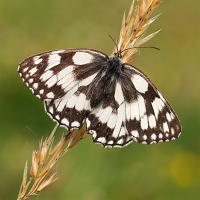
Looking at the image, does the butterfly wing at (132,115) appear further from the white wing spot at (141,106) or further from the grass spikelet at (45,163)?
the grass spikelet at (45,163)

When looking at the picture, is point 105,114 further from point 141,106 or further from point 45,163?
point 45,163

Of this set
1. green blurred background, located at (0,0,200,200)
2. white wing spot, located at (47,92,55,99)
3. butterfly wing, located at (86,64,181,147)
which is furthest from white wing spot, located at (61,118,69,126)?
green blurred background, located at (0,0,200,200)

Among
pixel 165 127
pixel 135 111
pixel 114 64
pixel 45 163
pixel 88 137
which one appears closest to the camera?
pixel 45 163

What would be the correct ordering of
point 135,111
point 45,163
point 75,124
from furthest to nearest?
point 135,111
point 75,124
point 45,163

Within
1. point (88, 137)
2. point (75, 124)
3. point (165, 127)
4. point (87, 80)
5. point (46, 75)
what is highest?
point (46, 75)

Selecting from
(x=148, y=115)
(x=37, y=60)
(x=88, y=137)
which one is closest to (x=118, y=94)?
(x=148, y=115)
